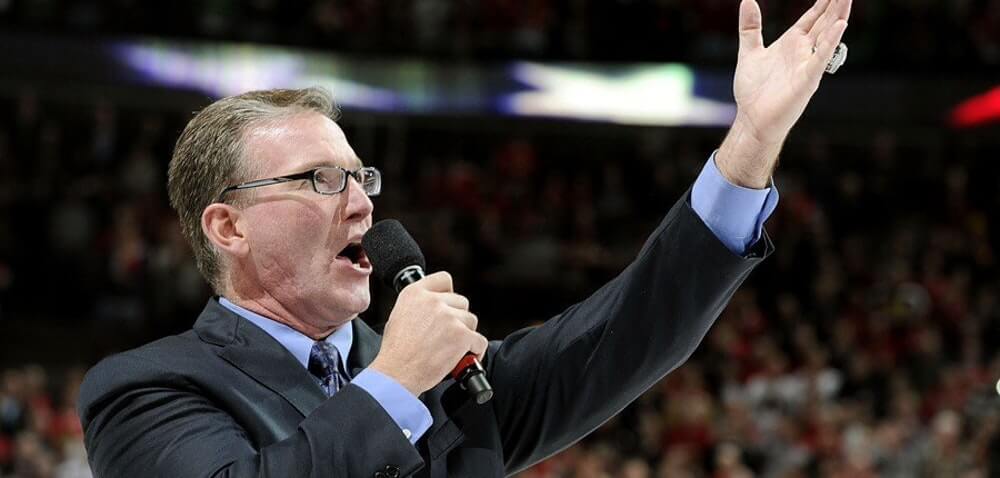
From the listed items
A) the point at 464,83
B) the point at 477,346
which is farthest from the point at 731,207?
the point at 464,83

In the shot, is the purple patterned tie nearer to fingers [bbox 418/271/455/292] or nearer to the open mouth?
the open mouth

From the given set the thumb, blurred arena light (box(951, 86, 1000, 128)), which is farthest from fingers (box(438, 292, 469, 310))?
blurred arena light (box(951, 86, 1000, 128))

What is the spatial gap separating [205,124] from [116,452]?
636mm

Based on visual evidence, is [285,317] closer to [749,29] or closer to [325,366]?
[325,366]

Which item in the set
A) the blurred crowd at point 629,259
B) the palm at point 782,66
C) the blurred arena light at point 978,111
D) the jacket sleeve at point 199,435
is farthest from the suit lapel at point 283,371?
the blurred arena light at point 978,111

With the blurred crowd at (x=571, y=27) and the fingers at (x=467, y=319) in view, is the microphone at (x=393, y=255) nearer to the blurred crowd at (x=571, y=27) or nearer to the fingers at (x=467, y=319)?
the fingers at (x=467, y=319)

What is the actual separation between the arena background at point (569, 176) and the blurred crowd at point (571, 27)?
25mm

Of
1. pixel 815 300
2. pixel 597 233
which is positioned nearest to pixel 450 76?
pixel 597 233

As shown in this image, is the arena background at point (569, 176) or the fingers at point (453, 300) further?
the arena background at point (569, 176)

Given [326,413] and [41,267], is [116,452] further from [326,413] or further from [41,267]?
[41,267]

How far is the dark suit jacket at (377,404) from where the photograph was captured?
7.09 ft

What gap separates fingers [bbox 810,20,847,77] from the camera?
2.26 m

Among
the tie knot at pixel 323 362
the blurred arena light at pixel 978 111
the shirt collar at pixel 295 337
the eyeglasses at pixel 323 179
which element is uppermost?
the eyeglasses at pixel 323 179

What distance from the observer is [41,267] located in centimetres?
1313
